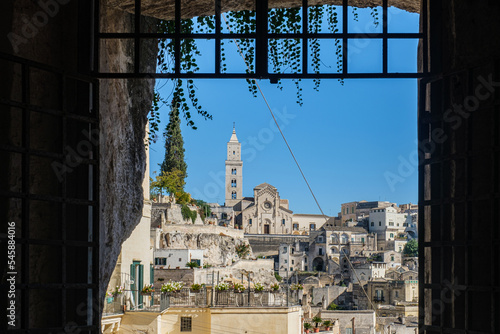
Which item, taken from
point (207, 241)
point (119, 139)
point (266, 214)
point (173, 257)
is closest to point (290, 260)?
point (266, 214)

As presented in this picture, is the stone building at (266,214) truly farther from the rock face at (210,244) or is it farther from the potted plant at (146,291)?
the potted plant at (146,291)

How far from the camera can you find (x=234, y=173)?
124m

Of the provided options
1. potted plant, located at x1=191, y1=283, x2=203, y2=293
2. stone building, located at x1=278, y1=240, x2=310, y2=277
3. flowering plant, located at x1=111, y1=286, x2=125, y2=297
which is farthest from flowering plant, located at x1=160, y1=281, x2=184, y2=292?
stone building, located at x1=278, y1=240, x2=310, y2=277

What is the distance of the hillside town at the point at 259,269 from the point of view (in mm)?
18828

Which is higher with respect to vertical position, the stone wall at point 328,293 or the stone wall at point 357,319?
the stone wall at point 357,319

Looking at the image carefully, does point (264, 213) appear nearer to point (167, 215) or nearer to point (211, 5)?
point (167, 215)

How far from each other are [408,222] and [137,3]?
11798 centimetres

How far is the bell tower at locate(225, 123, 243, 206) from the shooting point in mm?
121812

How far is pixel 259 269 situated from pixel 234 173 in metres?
60.1

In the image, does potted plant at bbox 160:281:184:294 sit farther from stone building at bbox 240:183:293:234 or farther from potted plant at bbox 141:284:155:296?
stone building at bbox 240:183:293:234

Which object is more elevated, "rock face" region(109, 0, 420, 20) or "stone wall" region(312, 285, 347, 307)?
"rock face" region(109, 0, 420, 20)
